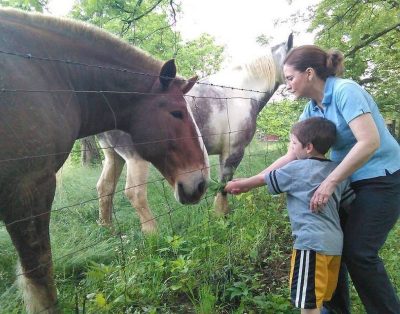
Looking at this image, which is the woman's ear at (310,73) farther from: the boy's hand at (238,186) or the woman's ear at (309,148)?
the boy's hand at (238,186)

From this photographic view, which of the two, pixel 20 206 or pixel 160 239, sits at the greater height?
pixel 20 206

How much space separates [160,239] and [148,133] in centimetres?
121

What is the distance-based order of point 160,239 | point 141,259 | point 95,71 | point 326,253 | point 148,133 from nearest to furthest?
1. point 326,253
2. point 95,71
3. point 148,133
4. point 141,259
5. point 160,239

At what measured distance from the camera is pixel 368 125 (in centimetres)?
195

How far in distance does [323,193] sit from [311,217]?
19 centimetres

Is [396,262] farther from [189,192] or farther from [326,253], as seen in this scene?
[189,192]

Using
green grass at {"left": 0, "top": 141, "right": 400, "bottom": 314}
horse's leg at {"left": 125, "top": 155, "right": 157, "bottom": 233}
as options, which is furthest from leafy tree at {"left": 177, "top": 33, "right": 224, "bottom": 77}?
green grass at {"left": 0, "top": 141, "right": 400, "bottom": 314}

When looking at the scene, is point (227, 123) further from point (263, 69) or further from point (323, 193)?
point (323, 193)

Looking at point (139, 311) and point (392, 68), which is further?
point (392, 68)

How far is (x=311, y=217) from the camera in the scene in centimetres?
208

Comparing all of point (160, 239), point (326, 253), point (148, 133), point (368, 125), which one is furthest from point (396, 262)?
point (148, 133)

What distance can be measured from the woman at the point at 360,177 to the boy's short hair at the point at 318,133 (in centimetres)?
7

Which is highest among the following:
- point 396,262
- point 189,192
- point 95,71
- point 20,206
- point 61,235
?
point 95,71

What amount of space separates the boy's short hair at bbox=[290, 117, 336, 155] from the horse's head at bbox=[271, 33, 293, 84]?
3.63 meters
